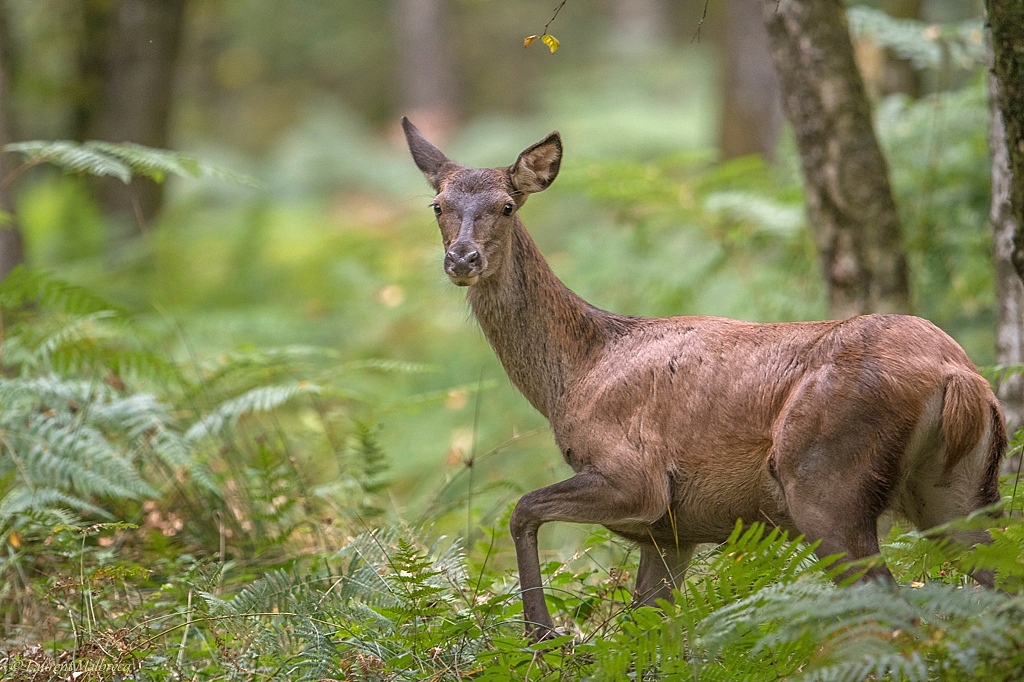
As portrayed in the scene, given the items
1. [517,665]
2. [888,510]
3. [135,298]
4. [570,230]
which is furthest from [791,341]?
[570,230]

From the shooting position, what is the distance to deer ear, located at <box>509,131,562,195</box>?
5.25 m

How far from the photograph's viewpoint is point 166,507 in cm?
614

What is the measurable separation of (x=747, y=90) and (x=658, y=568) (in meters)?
9.93

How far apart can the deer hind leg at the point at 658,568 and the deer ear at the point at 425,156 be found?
2.21 metres

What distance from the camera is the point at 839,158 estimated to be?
664 centimetres

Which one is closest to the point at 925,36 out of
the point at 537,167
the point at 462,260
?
the point at 537,167

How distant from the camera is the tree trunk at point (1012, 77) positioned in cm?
429

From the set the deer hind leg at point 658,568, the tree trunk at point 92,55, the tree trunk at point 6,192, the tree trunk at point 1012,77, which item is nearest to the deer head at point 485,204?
the deer hind leg at point 658,568

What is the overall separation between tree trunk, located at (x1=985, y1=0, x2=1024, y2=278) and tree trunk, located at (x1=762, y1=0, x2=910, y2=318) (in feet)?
6.84

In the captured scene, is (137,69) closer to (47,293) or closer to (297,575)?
(47,293)

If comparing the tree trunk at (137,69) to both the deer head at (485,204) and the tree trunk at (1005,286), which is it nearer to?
the deer head at (485,204)

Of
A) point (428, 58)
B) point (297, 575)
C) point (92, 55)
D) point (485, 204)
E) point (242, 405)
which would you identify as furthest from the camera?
point (428, 58)

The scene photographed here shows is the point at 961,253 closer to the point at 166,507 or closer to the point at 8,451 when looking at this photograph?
the point at 166,507

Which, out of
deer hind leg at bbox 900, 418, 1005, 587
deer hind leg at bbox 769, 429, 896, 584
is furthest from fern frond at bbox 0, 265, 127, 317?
deer hind leg at bbox 900, 418, 1005, 587
